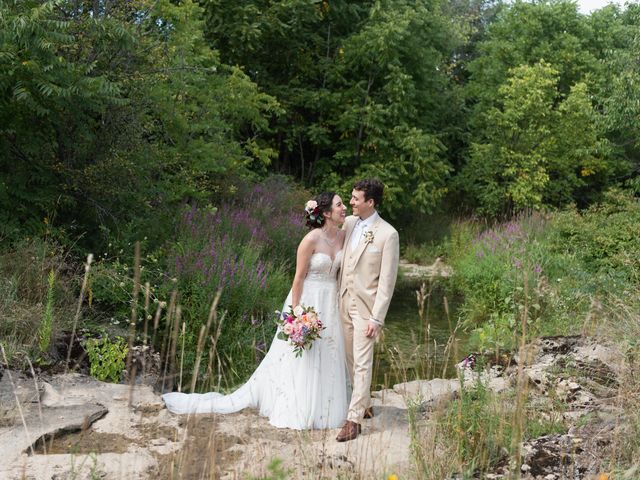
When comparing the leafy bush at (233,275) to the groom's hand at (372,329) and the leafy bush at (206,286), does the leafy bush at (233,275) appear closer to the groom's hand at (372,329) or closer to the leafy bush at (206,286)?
the leafy bush at (206,286)

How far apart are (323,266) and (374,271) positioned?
551 millimetres

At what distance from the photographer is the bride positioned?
244 inches

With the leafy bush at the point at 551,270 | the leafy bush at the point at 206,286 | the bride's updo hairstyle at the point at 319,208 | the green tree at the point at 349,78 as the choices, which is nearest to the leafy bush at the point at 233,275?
the leafy bush at the point at 206,286

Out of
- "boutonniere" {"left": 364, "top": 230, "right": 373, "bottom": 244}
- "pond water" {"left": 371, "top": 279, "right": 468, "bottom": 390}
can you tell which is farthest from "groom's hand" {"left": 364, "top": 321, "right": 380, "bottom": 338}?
"pond water" {"left": 371, "top": 279, "right": 468, "bottom": 390}

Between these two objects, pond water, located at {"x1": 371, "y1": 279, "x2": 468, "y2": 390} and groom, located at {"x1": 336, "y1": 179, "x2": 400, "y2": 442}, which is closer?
groom, located at {"x1": 336, "y1": 179, "x2": 400, "y2": 442}

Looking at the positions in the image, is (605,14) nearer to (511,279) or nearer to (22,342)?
(511,279)

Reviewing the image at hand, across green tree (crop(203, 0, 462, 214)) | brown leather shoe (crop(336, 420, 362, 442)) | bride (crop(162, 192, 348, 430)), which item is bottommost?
brown leather shoe (crop(336, 420, 362, 442))

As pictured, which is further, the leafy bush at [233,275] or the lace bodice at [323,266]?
the leafy bush at [233,275]

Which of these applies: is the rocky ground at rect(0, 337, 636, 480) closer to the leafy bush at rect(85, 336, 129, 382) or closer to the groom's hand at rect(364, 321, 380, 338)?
the leafy bush at rect(85, 336, 129, 382)

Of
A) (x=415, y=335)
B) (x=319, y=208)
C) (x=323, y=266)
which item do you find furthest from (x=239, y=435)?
(x=415, y=335)

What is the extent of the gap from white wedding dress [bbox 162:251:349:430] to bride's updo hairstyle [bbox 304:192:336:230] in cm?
29

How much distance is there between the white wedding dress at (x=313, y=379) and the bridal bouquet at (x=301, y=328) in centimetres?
12

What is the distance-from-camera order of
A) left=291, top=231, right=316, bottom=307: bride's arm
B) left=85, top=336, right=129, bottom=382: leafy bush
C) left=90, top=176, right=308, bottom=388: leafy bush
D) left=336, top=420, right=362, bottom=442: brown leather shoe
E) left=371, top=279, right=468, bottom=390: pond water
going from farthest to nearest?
left=371, top=279, right=468, bottom=390: pond water, left=90, top=176, right=308, bottom=388: leafy bush, left=85, top=336, right=129, bottom=382: leafy bush, left=291, top=231, right=316, bottom=307: bride's arm, left=336, top=420, right=362, bottom=442: brown leather shoe

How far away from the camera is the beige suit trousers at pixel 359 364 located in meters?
5.84
